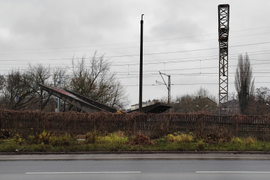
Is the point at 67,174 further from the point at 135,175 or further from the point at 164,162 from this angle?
the point at 164,162

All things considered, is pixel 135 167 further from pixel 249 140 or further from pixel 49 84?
pixel 49 84

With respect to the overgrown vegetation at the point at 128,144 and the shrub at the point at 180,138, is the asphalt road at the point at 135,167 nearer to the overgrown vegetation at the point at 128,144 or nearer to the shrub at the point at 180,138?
the overgrown vegetation at the point at 128,144

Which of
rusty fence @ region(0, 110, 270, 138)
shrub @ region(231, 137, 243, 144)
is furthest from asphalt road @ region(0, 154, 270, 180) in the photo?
rusty fence @ region(0, 110, 270, 138)

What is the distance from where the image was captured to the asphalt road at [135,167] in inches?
311

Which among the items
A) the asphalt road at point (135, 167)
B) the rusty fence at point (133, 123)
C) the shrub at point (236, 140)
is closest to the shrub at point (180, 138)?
the rusty fence at point (133, 123)

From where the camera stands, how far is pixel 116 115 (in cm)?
1622

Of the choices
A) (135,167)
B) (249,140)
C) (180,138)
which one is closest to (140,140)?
(180,138)

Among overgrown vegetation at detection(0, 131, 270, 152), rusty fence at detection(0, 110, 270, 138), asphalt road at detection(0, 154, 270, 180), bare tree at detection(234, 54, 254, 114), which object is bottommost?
asphalt road at detection(0, 154, 270, 180)

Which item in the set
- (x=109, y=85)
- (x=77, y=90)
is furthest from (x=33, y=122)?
(x=109, y=85)

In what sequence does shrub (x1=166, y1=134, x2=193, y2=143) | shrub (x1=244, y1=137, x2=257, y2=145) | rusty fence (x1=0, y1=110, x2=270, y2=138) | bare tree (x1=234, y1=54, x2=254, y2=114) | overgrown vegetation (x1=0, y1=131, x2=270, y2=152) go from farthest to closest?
bare tree (x1=234, y1=54, x2=254, y2=114) < rusty fence (x1=0, y1=110, x2=270, y2=138) < shrub (x1=166, y1=134, x2=193, y2=143) < shrub (x1=244, y1=137, x2=257, y2=145) < overgrown vegetation (x1=0, y1=131, x2=270, y2=152)

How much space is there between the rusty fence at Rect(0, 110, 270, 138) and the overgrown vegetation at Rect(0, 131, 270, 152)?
0.62 meters

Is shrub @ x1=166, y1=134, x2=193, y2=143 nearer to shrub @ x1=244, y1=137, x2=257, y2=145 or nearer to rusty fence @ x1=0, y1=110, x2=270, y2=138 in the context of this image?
rusty fence @ x1=0, y1=110, x2=270, y2=138

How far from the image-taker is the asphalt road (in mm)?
7906

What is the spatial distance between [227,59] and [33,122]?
26.6m
